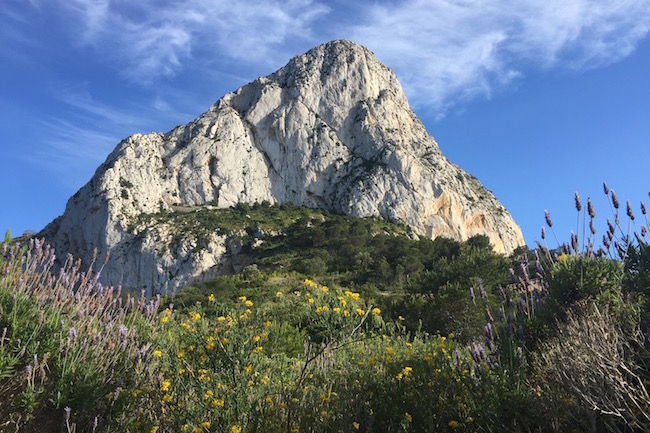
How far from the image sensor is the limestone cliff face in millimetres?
66750

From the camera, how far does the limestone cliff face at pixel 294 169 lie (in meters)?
66.8

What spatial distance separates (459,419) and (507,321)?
0.93 meters

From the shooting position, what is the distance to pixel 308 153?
258ft

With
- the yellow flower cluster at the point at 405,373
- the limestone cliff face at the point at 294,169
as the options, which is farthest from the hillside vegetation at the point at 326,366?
the limestone cliff face at the point at 294,169

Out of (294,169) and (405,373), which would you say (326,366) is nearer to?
(405,373)

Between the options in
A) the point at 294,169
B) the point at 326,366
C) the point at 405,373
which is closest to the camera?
the point at 405,373

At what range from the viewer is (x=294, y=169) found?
79312 mm

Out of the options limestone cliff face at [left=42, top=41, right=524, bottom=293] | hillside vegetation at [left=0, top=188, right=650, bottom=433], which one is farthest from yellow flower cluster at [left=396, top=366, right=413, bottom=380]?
limestone cliff face at [left=42, top=41, right=524, bottom=293]

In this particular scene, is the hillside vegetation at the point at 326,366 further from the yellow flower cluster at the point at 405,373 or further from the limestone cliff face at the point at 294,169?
the limestone cliff face at the point at 294,169

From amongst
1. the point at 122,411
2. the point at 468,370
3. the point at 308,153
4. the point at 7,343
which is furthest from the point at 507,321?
the point at 308,153

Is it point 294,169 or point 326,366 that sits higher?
point 294,169

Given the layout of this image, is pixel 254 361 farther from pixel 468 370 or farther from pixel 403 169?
pixel 403 169

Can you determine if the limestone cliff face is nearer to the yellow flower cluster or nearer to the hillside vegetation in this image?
the hillside vegetation

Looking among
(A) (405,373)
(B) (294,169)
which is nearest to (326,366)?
(A) (405,373)
